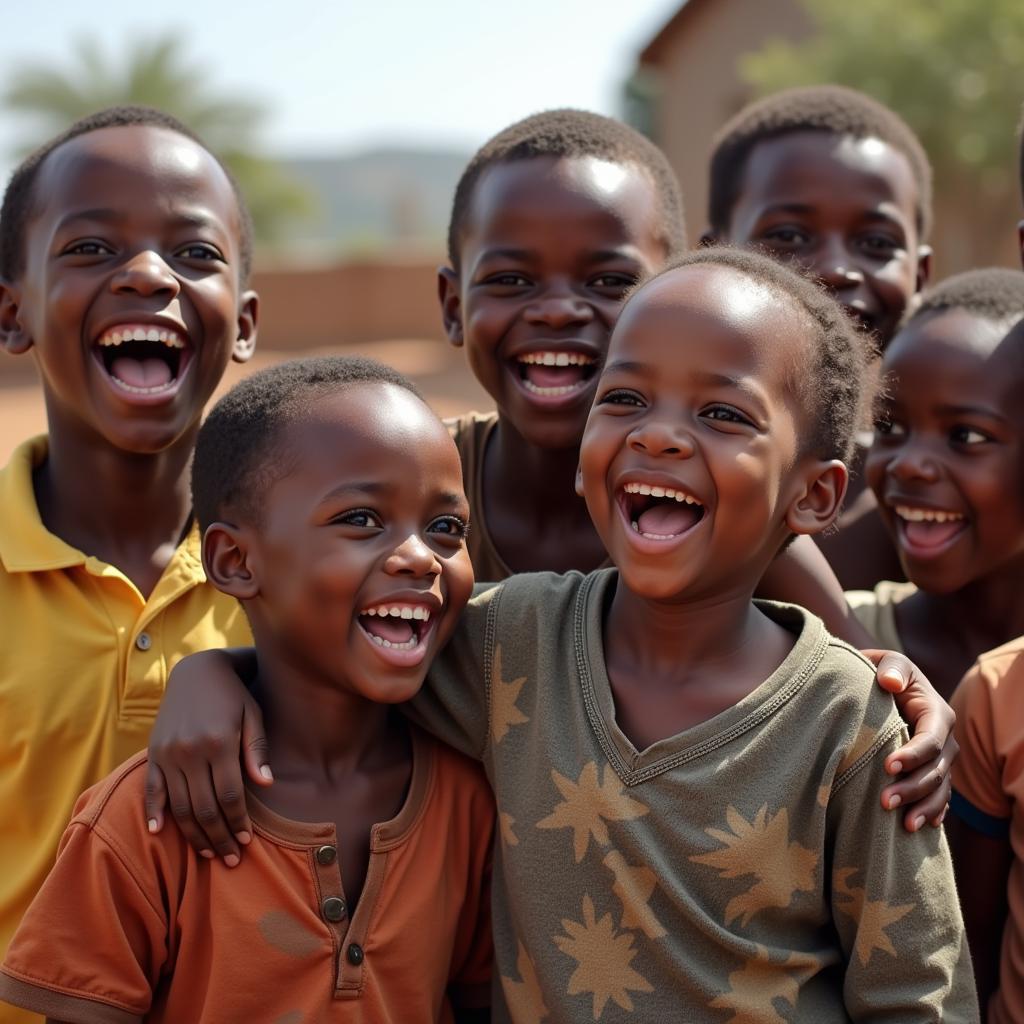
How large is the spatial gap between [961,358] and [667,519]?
1.11 m

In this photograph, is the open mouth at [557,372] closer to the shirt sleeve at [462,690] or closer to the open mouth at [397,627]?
the shirt sleeve at [462,690]

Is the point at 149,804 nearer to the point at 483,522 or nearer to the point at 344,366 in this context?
the point at 344,366

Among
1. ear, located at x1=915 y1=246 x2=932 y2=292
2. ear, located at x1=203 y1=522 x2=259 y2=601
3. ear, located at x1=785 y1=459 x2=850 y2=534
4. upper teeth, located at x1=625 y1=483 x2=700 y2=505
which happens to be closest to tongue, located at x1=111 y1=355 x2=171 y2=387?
ear, located at x1=203 y1=522 x2=259 y2=601

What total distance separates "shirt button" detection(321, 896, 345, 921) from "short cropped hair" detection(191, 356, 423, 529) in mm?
639

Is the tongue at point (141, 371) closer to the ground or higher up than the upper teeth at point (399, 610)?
higher up

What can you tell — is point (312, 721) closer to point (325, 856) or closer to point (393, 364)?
point (325, 856)

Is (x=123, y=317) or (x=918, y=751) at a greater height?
(x=123, y=317)

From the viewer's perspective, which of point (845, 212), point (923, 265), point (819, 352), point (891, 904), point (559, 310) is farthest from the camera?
point (923, 265)

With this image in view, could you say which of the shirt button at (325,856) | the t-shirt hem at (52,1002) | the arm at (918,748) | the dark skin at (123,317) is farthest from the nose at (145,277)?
the arm at (918,748)

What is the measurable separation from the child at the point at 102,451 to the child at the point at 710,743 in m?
0.40

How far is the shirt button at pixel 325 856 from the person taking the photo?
2303 mm

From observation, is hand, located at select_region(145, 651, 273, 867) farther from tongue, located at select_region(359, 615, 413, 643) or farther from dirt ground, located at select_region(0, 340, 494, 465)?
dirt ground, located at select_region(0, 340, 494, 465)

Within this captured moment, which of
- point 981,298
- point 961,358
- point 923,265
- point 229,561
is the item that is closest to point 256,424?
point 229,561

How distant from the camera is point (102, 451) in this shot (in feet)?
9.75
